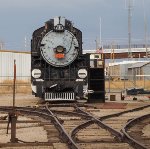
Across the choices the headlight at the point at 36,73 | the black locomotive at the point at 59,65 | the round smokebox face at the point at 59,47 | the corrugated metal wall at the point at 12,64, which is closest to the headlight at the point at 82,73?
the black locomotive at the point at 59,65

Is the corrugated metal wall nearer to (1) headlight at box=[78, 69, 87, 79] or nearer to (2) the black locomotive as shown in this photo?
(2) the black locomotive

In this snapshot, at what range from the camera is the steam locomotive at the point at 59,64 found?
22.3 metres

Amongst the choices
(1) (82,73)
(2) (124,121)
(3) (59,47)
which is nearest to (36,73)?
(3) (59,47)

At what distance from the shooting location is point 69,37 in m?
22.5

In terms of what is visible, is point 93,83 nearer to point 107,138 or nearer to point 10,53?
point 107,138

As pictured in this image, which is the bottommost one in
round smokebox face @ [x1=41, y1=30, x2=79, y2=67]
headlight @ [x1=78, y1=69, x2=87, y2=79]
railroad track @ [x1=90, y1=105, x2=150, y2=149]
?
railroad track @ [x1=90, y1=105, x2=150, y2=149]

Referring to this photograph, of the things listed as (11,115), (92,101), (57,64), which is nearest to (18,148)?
(11,115)

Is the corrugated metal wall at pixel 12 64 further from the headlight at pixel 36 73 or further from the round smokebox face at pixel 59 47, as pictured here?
the round smokebox face at pixel 59 47

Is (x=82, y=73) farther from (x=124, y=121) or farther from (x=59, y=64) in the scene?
(x=124, y=121)

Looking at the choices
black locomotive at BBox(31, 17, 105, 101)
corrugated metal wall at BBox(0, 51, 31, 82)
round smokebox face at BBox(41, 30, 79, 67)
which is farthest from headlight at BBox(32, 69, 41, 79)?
corrugated metal wall at BBox(0, 51, 31, 82)

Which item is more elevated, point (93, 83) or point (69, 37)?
point (69, 37)

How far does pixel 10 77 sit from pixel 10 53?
3519mm

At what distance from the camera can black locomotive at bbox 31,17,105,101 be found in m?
22.3

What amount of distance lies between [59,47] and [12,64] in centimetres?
2355
